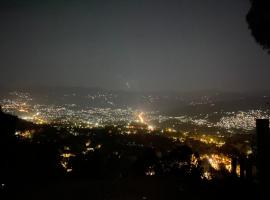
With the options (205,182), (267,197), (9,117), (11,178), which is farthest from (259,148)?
(9,117)

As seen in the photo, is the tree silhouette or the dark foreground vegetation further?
the dark foreground vegetation

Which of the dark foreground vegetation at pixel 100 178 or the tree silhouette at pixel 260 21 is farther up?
the tree silhouette at pixel 260 21

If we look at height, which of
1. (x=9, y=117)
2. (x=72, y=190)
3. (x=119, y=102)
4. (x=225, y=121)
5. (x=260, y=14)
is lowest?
(x=72, y=190)

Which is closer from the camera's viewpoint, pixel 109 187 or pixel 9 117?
pixel 109 187

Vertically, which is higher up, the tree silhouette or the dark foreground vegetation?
the tree silhouette

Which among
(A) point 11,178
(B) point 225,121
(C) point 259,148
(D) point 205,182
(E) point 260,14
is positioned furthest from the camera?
(B) point 225,121

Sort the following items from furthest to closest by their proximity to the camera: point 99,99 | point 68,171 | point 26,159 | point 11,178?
point 99,99 < point 68,171 < point 26,159 < point 11,178

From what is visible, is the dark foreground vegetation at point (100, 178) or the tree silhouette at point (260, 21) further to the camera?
the dark foreground vegetation at point (100, 178)

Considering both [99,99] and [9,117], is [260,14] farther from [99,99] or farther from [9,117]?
[99,99]
